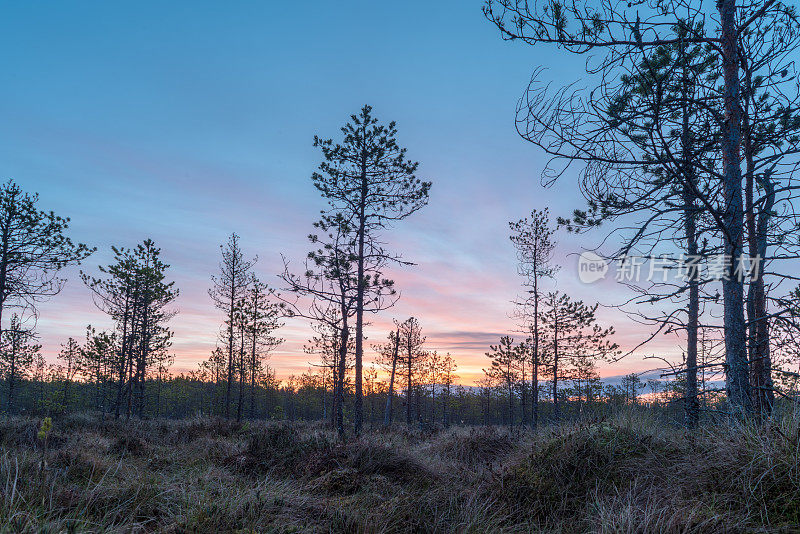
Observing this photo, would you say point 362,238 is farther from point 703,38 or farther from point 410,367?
point 410,367

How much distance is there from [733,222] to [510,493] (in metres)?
4.19

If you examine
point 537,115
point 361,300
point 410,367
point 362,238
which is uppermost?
point 362,238

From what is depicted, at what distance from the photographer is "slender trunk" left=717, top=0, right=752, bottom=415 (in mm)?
4625

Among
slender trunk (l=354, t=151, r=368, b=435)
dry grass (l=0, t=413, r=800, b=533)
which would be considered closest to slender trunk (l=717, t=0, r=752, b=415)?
dry grass (l=0, t=413, r=800, b=533)

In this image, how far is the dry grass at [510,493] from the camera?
10.5 feet

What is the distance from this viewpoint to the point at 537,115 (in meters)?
4.04

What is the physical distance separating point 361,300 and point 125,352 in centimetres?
1463

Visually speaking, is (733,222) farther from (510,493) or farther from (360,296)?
(360,296)

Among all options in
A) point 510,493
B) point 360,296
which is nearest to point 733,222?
point 510,493

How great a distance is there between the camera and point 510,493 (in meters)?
4.91

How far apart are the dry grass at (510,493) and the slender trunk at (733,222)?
0.61 m

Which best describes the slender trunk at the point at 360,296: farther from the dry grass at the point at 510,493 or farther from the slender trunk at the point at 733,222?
the slender trunk at the point at 733,222

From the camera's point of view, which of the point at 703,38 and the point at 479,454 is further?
the point at 479,454

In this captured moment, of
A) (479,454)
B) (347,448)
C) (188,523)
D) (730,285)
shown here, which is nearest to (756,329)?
(730,285)
